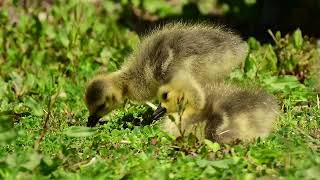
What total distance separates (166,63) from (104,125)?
1.69 ft

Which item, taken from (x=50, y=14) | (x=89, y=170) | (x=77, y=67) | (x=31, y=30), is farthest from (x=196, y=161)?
(x=50, y=14)

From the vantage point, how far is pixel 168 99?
4.41 meters

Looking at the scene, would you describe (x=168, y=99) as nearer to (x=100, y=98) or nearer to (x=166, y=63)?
(x=166, y=63)

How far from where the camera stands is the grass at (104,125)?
3.45 metres

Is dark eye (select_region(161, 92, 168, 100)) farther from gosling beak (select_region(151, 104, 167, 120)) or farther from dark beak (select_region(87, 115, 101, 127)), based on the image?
dark beak (select_region(87, 115, 101, 127))

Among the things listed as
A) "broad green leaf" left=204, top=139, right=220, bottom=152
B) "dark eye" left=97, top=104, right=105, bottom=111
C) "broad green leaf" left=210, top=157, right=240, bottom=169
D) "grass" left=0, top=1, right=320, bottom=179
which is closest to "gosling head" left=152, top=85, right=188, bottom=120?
"grass" left=0, top=1, right=320, bottom=179

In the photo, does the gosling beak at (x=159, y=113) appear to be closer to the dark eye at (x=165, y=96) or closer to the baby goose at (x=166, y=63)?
the dark eye at (x=165, y=96)

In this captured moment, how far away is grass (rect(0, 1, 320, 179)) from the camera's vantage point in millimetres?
3453

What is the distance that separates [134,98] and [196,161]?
158 centimetres

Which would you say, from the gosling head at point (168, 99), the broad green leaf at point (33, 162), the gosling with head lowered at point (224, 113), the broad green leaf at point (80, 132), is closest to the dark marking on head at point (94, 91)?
the gosling head at point (168, 99)

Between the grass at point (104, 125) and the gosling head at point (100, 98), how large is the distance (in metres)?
0.10

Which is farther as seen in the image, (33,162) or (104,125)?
(104,125)

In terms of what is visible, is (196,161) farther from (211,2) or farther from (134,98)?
(211,2)

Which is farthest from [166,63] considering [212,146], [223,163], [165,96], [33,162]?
[33,162]
